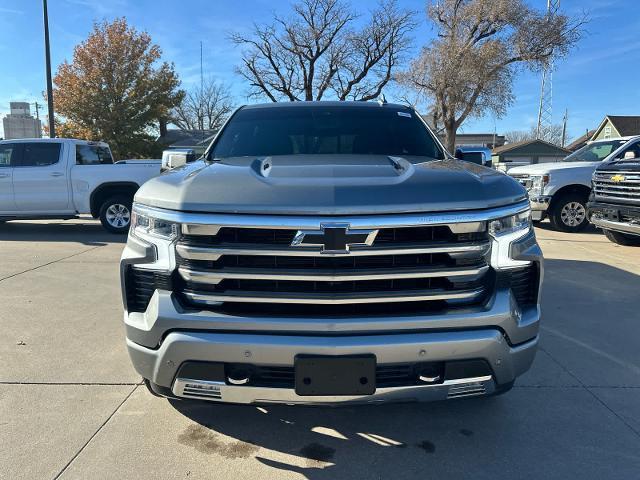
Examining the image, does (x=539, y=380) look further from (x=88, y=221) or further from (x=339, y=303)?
(x=88, y=221)

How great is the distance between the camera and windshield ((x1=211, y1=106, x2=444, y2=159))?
354cm

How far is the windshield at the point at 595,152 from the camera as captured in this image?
10.8 m

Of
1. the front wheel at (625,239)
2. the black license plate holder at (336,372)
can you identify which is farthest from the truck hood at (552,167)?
the black license plate holder at (336,372)

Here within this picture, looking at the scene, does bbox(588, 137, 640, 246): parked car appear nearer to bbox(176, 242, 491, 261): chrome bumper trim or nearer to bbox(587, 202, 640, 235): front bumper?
bbox(587, 202, 640, 235): front bumper

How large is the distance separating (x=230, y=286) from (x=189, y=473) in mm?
997

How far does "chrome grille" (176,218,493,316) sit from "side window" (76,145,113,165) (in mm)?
9403

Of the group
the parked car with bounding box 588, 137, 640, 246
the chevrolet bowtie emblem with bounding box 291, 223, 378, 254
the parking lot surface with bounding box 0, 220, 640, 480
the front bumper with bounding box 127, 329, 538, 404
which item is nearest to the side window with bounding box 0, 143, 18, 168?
the parking lot surface with bounding box 0, 220, 640, 480

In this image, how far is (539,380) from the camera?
344cm

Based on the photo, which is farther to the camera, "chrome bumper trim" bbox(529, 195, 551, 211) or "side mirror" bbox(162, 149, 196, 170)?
"chrome bumper trim" bbox(529, 195, 551, 211)

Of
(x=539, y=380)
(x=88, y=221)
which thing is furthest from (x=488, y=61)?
(x=539, y=380)

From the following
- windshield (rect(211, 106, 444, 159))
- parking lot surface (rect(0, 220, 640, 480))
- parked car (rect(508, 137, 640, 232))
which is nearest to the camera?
parking lot surface (rect(0, 220, 640, 480))

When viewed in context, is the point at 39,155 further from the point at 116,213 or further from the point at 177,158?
the point at 177,158

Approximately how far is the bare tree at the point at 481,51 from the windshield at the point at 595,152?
17.0 metres

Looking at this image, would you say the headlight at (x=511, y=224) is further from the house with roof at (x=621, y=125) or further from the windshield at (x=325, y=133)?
the house with roof at (x=621, y=125)
